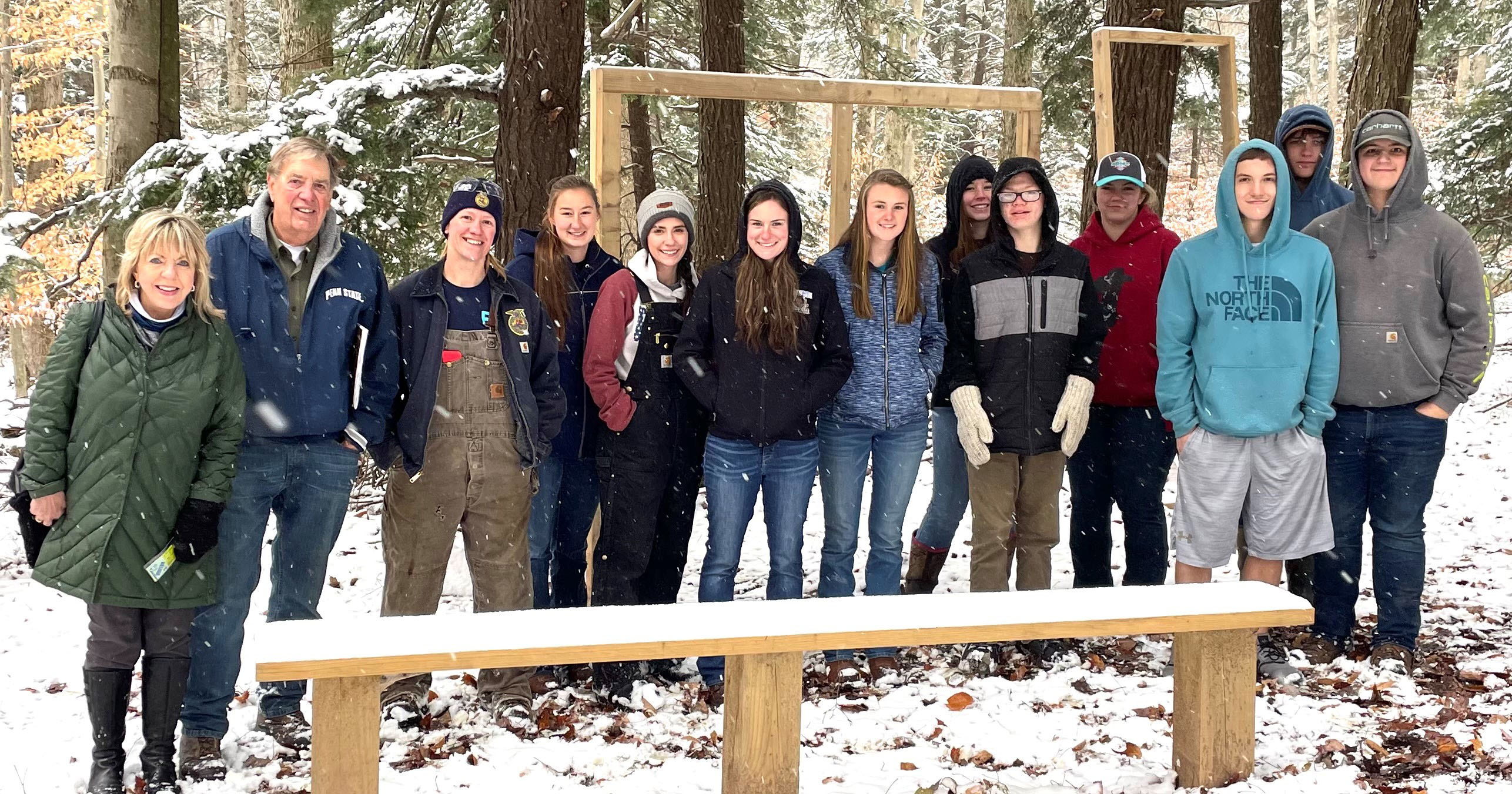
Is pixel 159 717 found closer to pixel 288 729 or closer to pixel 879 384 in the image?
pixel 288 729

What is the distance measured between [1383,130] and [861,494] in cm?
254

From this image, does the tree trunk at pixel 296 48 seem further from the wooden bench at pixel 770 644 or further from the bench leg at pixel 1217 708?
the bench leg at pixel 1217 708

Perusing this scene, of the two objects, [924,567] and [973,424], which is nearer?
[973,424]

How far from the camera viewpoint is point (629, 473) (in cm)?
437

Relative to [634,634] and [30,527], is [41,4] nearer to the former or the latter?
[30,527]

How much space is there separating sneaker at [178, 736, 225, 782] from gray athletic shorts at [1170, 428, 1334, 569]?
3.69 metres

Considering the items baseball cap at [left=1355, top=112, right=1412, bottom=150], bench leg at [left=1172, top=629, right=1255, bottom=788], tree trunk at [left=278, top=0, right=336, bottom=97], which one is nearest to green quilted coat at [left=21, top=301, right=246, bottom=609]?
bench leg at [left=1172, top=629, right=1255, bottom=788]

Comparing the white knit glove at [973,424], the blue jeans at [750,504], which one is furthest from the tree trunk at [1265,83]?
the blue jeans at [750,504]

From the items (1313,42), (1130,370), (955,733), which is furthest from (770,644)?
(1313,42)

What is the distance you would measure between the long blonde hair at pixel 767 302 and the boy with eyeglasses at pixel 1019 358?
74cm

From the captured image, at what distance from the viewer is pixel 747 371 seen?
4273 millimetres

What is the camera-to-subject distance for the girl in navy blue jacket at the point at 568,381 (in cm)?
448

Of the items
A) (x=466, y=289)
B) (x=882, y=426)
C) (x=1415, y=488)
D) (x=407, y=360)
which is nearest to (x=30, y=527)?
(x=407, y=360)

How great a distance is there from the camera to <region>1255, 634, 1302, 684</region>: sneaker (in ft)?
14.3
